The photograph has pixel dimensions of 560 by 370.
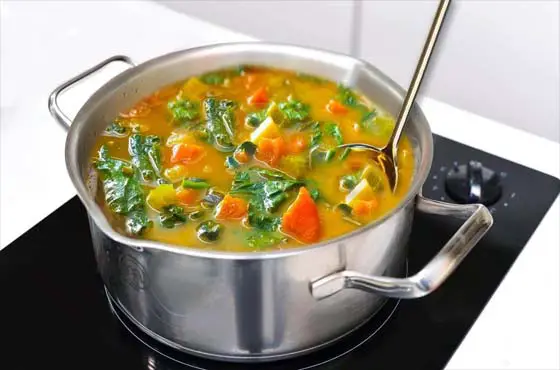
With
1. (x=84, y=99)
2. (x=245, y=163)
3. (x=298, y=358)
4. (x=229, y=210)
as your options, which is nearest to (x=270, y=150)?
(x=245, y=163)

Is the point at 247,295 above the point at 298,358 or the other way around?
above

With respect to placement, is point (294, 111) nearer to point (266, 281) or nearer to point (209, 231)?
→ point (209, 231)

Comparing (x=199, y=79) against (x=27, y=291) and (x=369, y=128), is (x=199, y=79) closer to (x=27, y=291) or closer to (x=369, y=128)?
(x=369, y=128)

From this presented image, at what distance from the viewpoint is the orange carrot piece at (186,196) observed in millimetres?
1008

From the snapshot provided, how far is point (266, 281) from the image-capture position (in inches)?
33.2

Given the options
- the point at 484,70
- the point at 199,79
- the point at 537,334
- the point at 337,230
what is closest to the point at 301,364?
the point at 337,230

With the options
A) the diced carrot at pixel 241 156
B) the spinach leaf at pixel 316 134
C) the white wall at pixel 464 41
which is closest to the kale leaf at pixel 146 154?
the diced carrot at pixel 241 156

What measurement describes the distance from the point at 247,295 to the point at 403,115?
335mm

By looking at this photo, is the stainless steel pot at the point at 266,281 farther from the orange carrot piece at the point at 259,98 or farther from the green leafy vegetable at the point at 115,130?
the orange carrot piece at the point at 259,98

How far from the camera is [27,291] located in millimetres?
1040

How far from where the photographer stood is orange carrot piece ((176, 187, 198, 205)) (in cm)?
101

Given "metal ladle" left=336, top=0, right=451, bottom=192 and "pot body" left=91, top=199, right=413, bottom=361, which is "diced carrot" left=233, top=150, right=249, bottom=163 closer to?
"metal ladle" left=336, top=0, right=451, bottom=192

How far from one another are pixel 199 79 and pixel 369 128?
27 cm

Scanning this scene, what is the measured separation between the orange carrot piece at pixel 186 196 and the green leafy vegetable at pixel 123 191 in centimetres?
4
